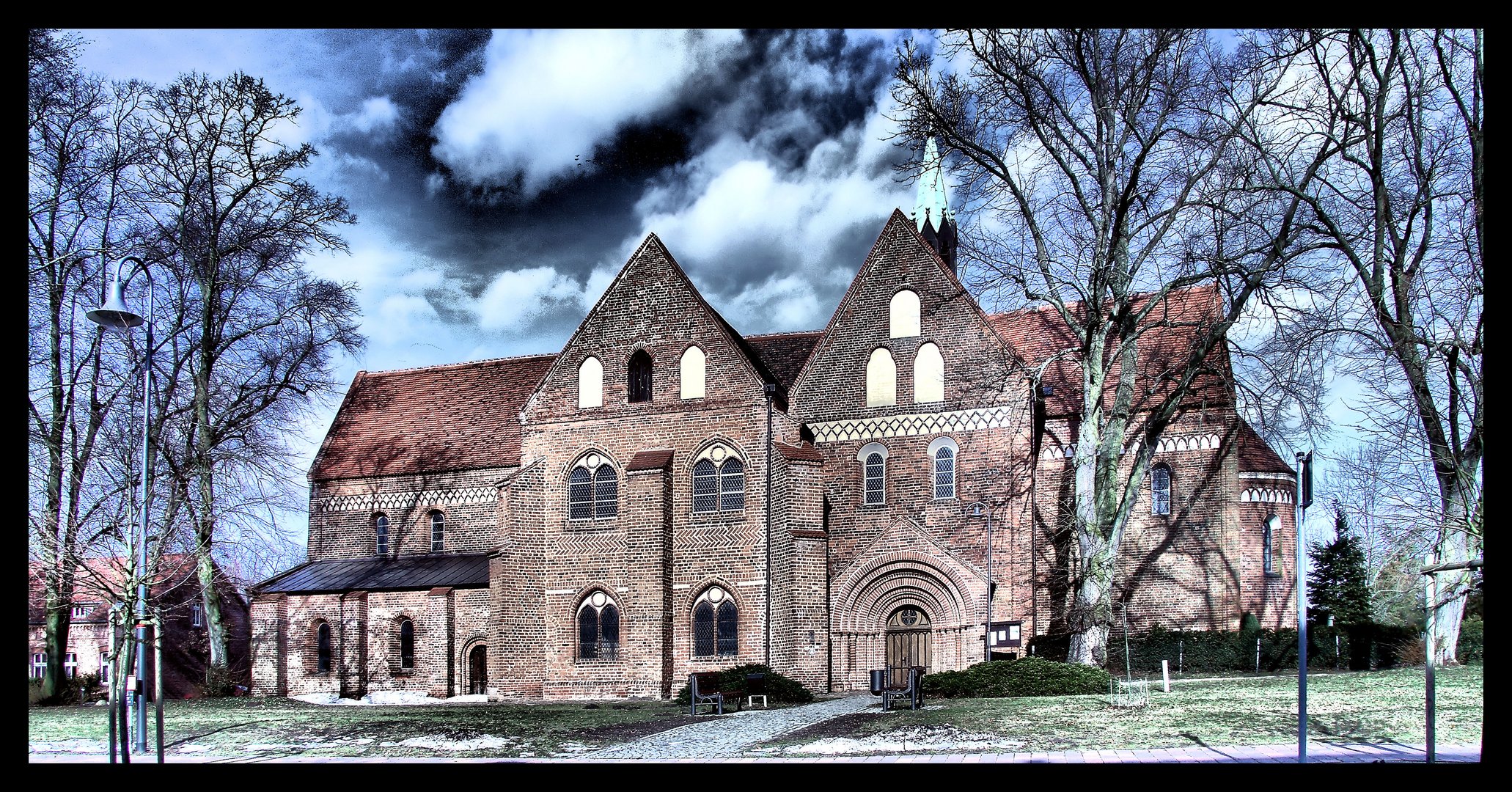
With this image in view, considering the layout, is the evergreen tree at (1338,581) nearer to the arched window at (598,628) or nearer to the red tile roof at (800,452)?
the red tile roof at (800,452)

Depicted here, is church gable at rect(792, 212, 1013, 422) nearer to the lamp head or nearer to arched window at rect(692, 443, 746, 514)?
arched window at rect(692, 443, 746, 514)

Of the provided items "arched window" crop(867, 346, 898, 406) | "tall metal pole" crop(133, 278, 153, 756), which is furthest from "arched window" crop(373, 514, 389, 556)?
"tall metal pole" crop(133, 278, 153, 756)

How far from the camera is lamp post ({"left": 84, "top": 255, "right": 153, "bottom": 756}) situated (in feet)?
58.1

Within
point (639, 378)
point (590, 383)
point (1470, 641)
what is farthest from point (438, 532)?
point (1470, 641)

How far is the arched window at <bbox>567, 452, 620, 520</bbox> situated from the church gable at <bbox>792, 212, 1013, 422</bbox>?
5.07 m

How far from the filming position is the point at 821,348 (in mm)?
33906

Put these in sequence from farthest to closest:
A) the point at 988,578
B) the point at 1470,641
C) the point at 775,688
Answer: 1. the point at 988,578
2. the point at 1470,641
3. the point at 775,688

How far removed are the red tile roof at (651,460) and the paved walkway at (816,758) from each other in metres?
8.83

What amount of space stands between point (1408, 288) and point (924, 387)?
11504mm

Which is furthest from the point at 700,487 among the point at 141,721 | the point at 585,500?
the point at 141,721

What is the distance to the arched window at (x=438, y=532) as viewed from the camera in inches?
1558

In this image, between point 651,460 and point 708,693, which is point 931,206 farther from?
point 708,693

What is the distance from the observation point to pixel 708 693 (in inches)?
1070

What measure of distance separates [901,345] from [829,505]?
14.4ft
